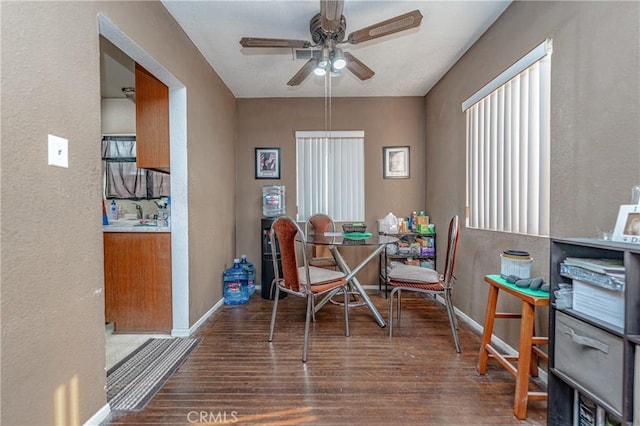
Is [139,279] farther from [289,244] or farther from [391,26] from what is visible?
[391,26]

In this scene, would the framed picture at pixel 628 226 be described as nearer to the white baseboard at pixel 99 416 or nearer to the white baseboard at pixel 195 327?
the white baseboard at pixel 99 416

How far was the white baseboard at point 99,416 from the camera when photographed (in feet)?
4.60

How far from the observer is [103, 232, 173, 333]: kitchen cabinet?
246cm

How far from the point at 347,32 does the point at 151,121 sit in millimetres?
1876

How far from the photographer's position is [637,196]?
120cm

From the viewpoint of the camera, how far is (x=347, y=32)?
8.02 ft

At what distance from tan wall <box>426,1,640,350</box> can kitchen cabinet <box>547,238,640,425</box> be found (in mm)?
377

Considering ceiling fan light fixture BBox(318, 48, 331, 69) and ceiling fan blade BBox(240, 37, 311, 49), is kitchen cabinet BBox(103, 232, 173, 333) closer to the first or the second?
ceiling fan blade BBox(240, 37, 311, 49)

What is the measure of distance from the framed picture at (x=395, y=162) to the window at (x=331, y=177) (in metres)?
0.33

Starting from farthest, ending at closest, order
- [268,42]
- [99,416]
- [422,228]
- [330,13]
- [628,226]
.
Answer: [422,228]
[268,42]
[330,13]
[99,416]
[628,226]

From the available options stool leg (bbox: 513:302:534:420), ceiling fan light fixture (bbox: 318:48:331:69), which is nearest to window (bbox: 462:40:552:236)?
stool leg (bbox: 513:302:534:420)

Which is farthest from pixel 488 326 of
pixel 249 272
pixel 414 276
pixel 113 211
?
pixel 113 211

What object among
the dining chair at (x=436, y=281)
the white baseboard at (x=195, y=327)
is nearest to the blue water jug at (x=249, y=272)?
the white baseboard at (x=195, y=327)

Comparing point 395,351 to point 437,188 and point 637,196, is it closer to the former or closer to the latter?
point 637,196
